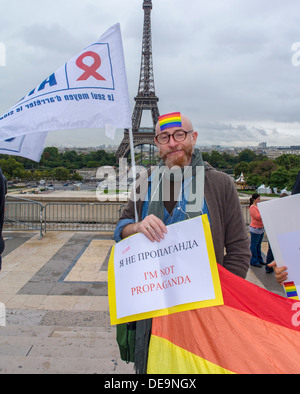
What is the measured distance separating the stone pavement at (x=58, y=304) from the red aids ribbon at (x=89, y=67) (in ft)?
8.21

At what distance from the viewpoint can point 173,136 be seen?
1967 mm

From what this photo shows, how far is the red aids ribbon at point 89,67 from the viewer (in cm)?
279

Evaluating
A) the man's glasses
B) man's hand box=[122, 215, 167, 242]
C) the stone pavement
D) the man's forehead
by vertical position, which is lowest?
the stone pavement

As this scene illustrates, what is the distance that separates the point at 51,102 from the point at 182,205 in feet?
4.98

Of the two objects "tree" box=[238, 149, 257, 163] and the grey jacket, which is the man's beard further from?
"tree" box=[238, 149, 257, 163]

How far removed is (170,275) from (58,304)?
3510mm

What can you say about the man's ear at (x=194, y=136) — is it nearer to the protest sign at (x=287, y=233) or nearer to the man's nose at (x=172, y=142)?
the man's nose at (x=172, y=142)

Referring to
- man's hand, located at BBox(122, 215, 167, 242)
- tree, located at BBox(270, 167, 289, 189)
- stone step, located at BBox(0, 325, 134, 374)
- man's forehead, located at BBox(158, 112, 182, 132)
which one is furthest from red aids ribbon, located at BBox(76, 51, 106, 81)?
tree, located at BBox(270, 167, 289, 189)

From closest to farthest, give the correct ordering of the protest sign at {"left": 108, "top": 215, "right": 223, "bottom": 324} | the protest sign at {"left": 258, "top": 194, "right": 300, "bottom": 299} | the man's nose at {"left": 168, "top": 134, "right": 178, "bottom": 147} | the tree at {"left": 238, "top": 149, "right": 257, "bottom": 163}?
the protest sign at {"left": 108, "top": 215, "right": 223, "bottom": 324} → the protest sign at {"left": 258, "top": 194, "right": 300, "bottom": 299} → the man's nose at {"left": 168, "top": 134, "right": 178, "bottom": 147} → the tree at {"left": 238, "top": 149, "right": 257, "bottom": 163}

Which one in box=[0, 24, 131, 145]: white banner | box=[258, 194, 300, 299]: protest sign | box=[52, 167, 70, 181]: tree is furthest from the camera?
box=[52, 167, 70, 181]: tree

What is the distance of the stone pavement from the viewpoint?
275cm

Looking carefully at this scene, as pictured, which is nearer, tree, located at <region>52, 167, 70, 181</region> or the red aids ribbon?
the red aids ribbon

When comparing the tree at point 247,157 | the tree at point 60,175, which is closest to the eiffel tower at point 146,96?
the tree at point 60,175

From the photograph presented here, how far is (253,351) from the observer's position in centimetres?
165
